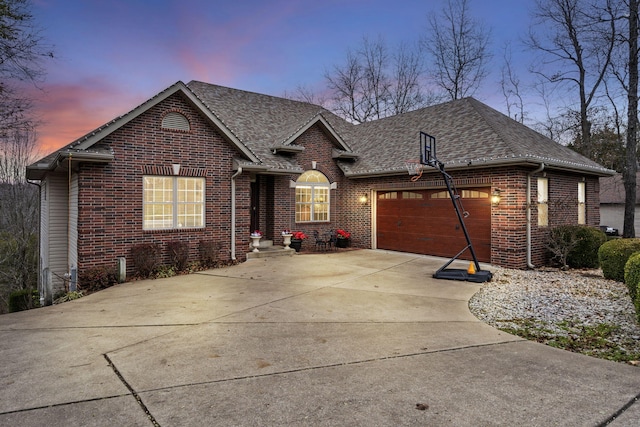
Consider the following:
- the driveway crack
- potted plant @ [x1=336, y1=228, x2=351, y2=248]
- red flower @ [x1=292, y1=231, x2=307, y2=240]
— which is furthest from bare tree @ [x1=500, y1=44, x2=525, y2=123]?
the driveway crack

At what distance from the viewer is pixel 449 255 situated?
1227cm

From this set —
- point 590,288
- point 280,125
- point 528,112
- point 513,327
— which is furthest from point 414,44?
point 513,327

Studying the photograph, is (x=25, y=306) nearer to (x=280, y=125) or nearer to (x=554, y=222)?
(x=280, y=125)

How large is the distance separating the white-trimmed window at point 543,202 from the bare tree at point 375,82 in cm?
1920

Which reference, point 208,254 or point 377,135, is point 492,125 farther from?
point 208,254

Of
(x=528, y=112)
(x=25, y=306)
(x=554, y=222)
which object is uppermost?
(x=528, y=112)

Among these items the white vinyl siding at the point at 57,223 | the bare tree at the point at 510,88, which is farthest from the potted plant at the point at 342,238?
the bare tree at the point at 510,88

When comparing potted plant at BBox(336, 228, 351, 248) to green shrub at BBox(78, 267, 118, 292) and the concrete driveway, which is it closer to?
the concrete driveway

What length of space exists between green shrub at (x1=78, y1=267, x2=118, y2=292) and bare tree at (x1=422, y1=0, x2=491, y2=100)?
25.0m

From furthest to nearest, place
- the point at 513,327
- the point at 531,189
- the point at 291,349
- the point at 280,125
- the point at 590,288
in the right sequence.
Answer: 1. the point at 280,125
2. the point at 531,189
3. the point at 590,288
4. the point at 513,327
5. the point at 291,349

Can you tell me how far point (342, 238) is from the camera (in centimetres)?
1509

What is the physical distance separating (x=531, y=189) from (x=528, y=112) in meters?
20.3

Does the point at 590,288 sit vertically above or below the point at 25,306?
above

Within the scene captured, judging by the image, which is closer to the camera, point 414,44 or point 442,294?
point 442,294
